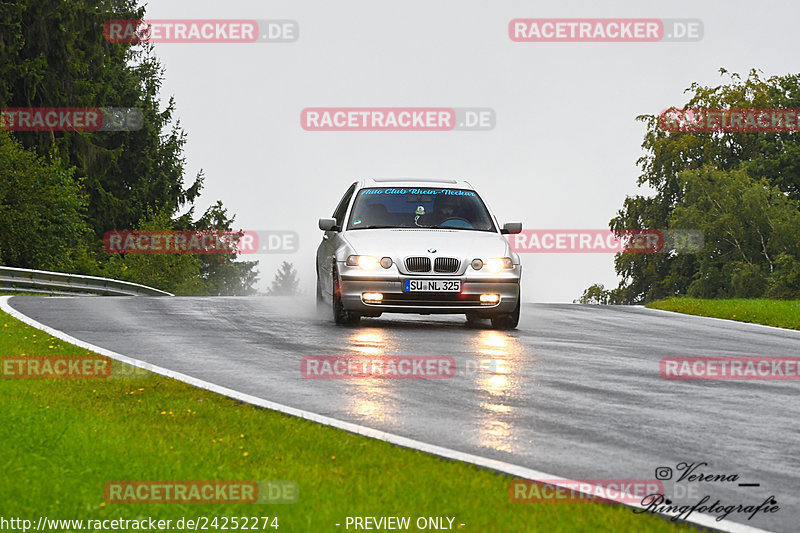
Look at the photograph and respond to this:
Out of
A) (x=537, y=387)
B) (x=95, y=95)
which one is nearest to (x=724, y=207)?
(x=95, y=95)

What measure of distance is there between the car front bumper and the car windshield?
4.14 ft

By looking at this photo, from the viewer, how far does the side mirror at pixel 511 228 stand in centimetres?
1565

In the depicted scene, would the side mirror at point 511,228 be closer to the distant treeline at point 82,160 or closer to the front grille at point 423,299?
the front grille at point 423,299

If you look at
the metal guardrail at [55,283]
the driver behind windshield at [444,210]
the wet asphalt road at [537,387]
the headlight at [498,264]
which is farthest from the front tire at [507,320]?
the metal guardrail at [55,283]

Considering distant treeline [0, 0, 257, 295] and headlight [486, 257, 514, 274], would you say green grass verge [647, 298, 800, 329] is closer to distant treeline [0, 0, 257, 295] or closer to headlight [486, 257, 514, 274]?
headlight [486, 257, 514, 274]

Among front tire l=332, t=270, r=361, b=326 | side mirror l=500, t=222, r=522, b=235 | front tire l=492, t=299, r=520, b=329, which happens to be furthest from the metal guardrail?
front tire l=492, t=299, r=520, b=329

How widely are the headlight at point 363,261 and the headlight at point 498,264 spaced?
57.2 inches

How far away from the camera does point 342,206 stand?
1694cm

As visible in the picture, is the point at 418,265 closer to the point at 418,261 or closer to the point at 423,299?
the point at 418,261

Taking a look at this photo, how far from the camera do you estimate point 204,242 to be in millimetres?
68500

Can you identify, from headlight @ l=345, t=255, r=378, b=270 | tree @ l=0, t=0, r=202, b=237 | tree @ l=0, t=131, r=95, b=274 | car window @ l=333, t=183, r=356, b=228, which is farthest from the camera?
tree @ l=0, t=0, r=202, b=237

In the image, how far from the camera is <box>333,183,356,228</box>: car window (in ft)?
54.2

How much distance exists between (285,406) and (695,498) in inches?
140

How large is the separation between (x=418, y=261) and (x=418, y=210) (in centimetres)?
153
